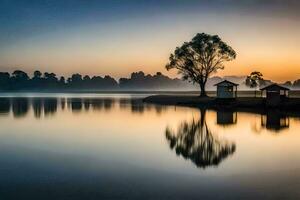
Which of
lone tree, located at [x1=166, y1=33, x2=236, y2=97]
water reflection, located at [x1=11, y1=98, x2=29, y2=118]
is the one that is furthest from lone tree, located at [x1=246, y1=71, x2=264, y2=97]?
water reflection, located at [x1=11, y1=98, x2=29, y2=118]

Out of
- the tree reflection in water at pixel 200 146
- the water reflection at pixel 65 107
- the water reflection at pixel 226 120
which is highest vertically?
the water reflection at pixel 226 120

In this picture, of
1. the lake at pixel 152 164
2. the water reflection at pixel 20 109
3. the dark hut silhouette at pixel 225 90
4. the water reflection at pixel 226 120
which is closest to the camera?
the lake at pixel 152 164

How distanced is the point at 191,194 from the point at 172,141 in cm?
1611

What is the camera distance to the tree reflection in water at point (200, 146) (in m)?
22.2

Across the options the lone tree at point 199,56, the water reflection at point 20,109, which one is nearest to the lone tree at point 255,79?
the lone tree at point 199,56

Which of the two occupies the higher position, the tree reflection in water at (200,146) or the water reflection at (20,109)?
the tree reflection in water at (200,146)

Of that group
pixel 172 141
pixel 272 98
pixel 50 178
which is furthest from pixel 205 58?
pixel 50 178

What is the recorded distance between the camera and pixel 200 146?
2747 centimetres

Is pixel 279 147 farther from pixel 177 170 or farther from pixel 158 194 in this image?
pixel 158 194

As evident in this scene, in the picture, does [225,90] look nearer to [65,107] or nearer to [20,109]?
[65,107]

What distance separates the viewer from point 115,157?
23172 mm

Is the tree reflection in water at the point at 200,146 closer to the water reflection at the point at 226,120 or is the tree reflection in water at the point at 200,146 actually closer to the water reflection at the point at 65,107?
the water reflection at the point at 226,120

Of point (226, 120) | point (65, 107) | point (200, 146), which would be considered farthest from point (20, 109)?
point (200, 146)

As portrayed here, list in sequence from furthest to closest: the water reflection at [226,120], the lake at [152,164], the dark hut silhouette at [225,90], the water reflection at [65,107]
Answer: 1. the dark hut silhouette at [225,90]
2. the water reflection at [65,107]
3. the water reflection at [226,120]
4. the lake at [152,164]
